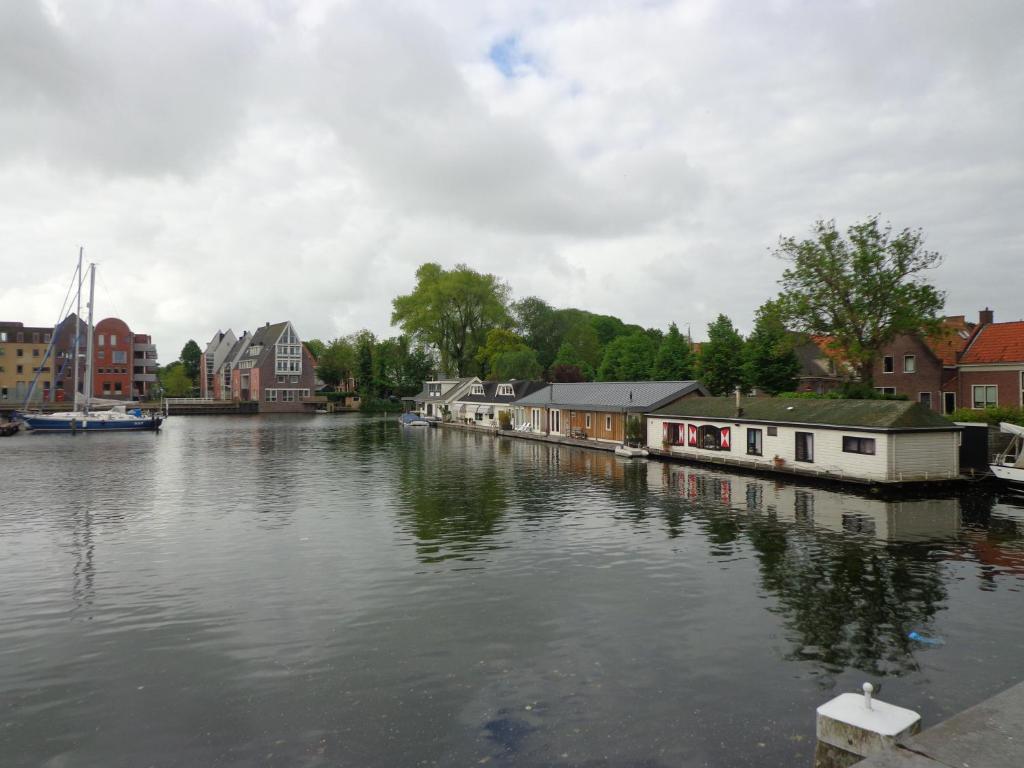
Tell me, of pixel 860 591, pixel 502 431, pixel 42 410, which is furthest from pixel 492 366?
pixel 860 591

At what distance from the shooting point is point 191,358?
636 feet

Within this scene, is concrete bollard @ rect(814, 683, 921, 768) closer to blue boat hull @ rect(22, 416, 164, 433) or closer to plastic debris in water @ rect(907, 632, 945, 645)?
plastic debris in water @ rect(907, 632, 945, 645)

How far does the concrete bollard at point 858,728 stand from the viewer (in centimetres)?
816

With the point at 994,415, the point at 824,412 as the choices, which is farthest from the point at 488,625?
the point at 994,415

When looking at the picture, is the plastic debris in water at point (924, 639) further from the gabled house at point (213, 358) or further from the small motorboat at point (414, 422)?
the gabled house at point (213, 358)

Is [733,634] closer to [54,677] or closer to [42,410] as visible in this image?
[54,677]

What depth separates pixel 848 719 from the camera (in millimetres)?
8484

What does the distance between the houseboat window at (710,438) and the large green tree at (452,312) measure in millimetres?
71423

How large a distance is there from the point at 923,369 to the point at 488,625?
57760 mm

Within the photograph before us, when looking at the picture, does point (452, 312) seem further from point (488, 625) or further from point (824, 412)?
point (488, 625)

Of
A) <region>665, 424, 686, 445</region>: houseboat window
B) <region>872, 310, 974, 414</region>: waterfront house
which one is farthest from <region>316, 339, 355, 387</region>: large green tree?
<region>872, 310, 974, 414</region>: waterfront house

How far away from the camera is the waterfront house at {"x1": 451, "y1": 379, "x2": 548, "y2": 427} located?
88.1 m

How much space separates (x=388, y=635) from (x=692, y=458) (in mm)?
38101

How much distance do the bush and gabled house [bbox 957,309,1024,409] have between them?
12747 millimetres
